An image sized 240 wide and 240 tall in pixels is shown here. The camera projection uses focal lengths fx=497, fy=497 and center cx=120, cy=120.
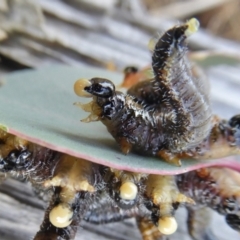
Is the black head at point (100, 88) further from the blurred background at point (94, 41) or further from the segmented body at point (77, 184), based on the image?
the blurred background at point (94, 41)

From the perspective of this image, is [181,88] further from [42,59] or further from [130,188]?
[42,59]

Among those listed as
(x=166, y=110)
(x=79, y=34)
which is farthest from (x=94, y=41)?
(x=166, y=110)

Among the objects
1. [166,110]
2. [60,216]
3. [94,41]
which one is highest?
[94,41]

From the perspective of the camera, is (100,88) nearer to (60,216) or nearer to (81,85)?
(81,85)

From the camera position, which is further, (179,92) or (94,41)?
(94,41)

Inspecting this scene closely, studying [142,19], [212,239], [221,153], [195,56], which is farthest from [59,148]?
[142,19]

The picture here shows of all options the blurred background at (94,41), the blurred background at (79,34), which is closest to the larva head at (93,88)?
the blurred background at (94,41)

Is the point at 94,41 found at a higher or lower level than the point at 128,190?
higher
